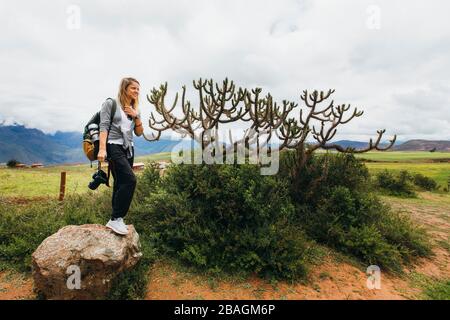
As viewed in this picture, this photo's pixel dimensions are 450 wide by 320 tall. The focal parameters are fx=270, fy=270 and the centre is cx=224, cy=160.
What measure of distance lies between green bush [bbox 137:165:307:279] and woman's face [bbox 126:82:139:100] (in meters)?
2.40

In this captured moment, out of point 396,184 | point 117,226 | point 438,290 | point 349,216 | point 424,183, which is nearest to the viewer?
point 117,226

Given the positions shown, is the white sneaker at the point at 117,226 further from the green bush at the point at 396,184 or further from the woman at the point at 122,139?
the green bush at the point at 396,184

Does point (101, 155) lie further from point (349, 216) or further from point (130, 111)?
point (349, 216)

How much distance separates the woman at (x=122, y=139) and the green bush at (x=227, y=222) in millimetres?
1634

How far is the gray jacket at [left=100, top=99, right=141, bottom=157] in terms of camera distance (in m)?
4.27

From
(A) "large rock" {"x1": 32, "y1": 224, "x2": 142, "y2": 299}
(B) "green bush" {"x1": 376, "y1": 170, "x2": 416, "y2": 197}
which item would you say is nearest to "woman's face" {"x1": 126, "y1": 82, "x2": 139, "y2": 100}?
(A) "large rock" {"x1": 32, "y1": 224, "x2": 142, "y2": 299}

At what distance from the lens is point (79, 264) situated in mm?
4371

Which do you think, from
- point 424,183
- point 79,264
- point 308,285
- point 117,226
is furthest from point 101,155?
point 424,183

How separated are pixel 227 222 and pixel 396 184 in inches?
572

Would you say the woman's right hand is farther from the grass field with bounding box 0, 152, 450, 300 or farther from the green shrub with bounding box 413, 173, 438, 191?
the green shrub with bounding box 413, 173, 438, 191

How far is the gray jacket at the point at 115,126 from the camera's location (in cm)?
427

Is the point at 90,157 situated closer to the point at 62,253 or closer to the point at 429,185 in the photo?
the point at 62,253

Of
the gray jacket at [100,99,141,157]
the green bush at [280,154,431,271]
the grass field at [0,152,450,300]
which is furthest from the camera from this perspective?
the green bush at [280,154,431,271]
